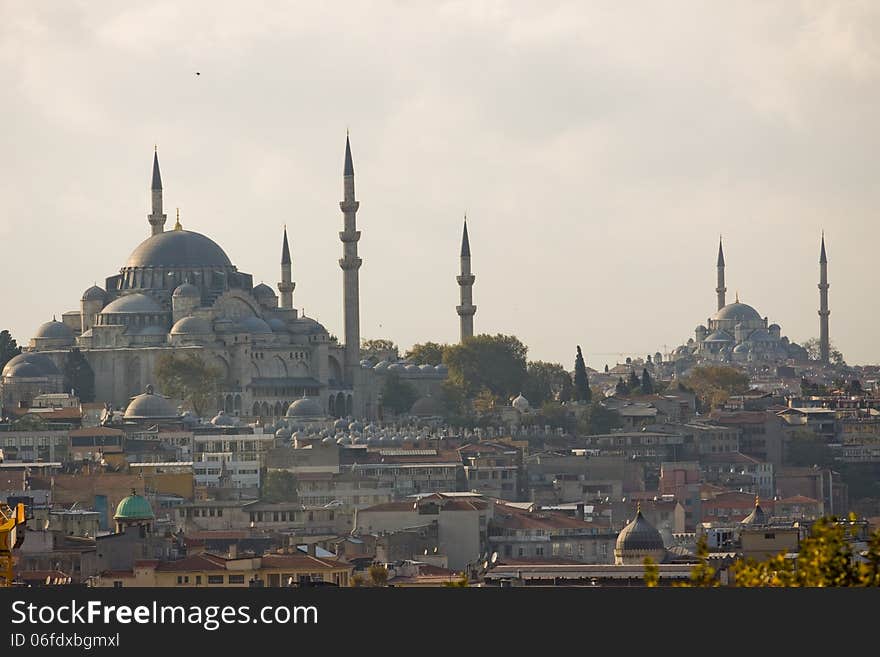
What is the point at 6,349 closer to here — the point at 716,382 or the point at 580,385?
the point at 580,385

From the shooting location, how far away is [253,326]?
11925cm

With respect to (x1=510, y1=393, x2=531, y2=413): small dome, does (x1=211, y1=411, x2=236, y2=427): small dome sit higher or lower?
lower

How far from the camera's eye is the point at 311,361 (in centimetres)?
11975

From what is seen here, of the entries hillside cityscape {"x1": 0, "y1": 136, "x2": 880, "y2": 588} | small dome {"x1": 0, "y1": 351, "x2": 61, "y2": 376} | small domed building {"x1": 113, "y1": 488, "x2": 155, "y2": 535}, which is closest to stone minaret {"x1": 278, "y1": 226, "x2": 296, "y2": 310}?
hillside cityscape {"x1": 0, "y1": 136, "x2": 880, "y2": 588}

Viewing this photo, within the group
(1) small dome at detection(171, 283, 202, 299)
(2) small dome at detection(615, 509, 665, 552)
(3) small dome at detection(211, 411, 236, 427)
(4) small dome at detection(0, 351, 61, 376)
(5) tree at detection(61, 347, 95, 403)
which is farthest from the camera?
(1) small dome at detection(171, 283, 202, 299)

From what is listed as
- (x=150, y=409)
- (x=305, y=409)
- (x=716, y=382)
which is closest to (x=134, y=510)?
(x=150, y=409)

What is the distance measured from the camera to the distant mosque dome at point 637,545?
6300 cm

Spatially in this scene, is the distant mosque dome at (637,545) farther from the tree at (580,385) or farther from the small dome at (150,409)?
the tree at (580,385)

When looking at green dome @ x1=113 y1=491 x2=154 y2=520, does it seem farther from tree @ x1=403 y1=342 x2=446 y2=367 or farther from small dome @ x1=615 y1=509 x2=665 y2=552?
tree @ x1=403 y1=342 x2=446 y2=367

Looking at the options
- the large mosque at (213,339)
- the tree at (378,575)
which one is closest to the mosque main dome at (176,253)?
the large mosque at (213,339)

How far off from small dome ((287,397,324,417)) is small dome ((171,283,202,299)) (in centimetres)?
923

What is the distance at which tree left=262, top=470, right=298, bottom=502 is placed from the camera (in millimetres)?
89812

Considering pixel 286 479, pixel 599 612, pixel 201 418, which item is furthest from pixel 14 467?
pixel 599 612

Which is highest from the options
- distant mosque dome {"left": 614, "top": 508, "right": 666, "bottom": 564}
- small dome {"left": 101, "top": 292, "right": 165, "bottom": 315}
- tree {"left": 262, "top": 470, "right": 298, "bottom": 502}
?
small dome {"left": 101, "top": 292, "right": 165, "bottom": 315}
